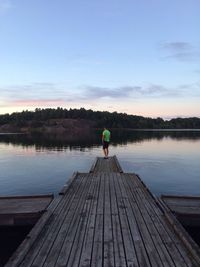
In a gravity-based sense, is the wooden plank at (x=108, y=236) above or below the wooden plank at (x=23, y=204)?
above

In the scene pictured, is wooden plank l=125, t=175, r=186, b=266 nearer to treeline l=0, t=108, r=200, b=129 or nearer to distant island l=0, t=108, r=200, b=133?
distant island l=0, t=108, r=200, b=133

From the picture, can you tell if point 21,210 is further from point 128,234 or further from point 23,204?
point 128,234

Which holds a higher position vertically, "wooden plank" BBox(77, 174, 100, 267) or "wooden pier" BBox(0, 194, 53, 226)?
"wooden plank" BBox(77, 174, 100, 267)

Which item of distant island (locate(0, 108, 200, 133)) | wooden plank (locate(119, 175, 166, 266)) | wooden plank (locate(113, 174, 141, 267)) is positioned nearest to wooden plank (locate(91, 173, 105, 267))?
wooden plank (locate(113, 174, 141, 267))

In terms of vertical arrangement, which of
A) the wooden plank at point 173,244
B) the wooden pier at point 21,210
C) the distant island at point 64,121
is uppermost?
the distant island at point 64,121

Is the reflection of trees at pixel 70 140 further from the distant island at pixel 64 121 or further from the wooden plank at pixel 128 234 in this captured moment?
the distant island at pixel 64 121

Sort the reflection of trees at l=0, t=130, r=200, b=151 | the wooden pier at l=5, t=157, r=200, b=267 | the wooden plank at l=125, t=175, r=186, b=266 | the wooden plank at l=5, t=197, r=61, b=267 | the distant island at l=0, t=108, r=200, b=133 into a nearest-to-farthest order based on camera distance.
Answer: the wooden plank at l=5, t=197, r=61, b=267, the wooden pier at l=5, t=157, r=200, b=267, the wooden plank at l=125, t=175, r=186, b=266, the reflection of trees at l=0, t=130, r=200, b=151, the distant island at l=0, t=108, r=200, b=133

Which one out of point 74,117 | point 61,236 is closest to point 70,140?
point 61,236

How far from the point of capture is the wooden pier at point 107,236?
250 inches

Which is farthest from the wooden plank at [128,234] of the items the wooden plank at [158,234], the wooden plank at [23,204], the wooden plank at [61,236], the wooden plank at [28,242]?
the wooden plank at [23,204]

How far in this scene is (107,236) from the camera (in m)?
7.62

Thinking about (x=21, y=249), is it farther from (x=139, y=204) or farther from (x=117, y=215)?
(x=139, y=204)

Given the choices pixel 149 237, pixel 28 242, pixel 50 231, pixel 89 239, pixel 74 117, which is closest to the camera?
pixel 28 242

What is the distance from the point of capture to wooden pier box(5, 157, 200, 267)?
20.9 ft
